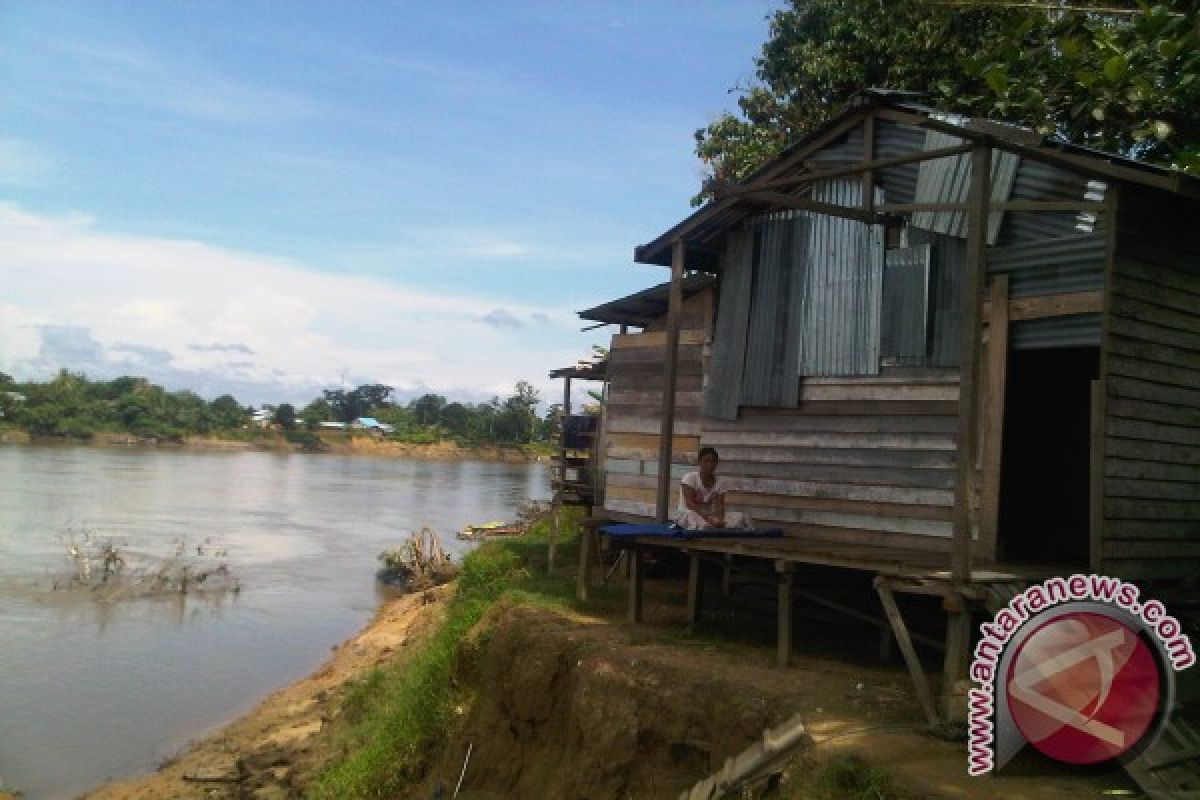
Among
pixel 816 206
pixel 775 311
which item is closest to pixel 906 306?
pixel 816 206

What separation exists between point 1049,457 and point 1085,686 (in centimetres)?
514

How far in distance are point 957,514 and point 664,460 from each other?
4.12 m

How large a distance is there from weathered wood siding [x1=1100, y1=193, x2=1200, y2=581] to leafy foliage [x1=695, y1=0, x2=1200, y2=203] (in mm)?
1025

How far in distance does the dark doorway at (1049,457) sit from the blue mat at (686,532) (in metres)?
2.38

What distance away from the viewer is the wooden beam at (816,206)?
28.8ft

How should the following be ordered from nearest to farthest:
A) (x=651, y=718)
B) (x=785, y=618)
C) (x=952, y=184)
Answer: (x=651, y=718) < (x=785, y=618) < (x=952, y=184)

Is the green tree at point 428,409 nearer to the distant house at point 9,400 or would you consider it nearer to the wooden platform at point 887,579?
the distant house at point 9,400

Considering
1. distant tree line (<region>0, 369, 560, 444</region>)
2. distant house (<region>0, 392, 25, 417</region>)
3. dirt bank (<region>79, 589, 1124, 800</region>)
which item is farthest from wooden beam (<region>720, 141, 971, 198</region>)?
distant house (<region>0, 392, 25, 417</region>)

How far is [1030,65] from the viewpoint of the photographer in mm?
11508

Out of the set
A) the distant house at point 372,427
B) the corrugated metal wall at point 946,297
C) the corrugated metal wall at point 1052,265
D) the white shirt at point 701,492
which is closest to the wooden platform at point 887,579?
the white shirt at point 701,492

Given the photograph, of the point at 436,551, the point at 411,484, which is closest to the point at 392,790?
the point at 436,551

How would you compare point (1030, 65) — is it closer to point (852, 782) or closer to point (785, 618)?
point (785, 618)

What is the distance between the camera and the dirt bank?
605 cm

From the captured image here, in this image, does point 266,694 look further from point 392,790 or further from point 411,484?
point 411,484
